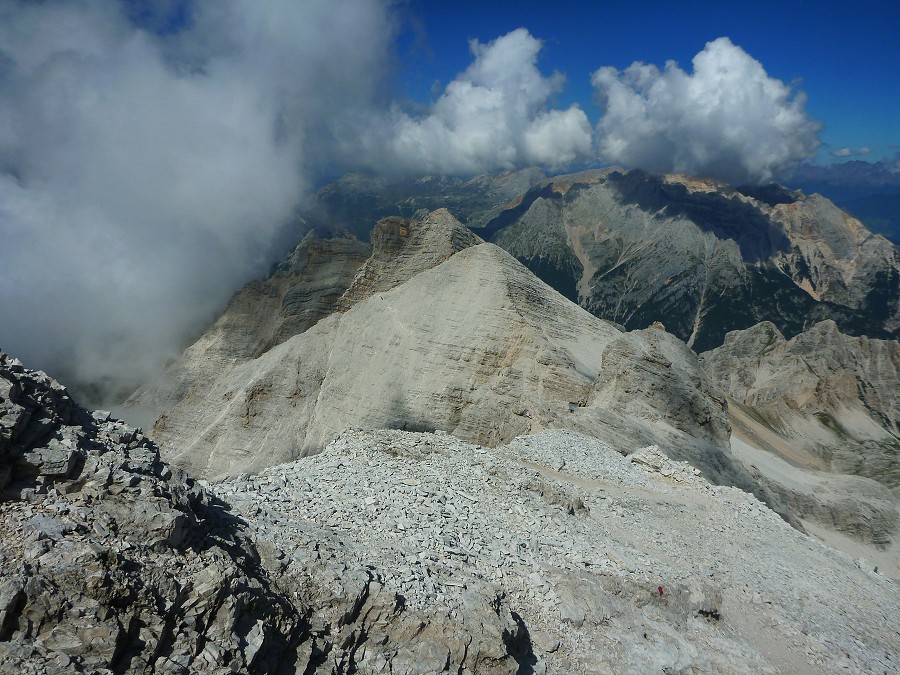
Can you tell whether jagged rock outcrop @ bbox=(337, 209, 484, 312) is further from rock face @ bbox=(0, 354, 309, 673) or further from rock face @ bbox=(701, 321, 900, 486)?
rock face @ bbox=(0, 354, 309, 673)

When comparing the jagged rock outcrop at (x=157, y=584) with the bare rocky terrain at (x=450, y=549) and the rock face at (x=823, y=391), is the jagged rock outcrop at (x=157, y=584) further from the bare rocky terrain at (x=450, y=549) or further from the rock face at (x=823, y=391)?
the rock face at (x=823, y=391)

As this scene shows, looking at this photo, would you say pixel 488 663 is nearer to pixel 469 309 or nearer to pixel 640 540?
pixel 640 540

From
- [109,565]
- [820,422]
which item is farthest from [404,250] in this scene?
[820,422]

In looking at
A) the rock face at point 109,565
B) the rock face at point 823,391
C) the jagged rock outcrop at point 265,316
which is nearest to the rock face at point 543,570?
the rock face at point 109,565

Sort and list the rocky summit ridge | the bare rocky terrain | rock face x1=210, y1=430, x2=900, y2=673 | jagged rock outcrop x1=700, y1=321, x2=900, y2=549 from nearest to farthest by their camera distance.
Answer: the rocky summit ridge
the bare rocky terrain
rock face x1=210, y1=430, x2=900, y2=673
jagged rock outcrop x1=700, y1=321, x2=900, y2=549

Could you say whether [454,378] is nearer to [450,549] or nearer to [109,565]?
[450,549]

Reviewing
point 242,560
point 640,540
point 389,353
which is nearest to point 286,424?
point 389,353

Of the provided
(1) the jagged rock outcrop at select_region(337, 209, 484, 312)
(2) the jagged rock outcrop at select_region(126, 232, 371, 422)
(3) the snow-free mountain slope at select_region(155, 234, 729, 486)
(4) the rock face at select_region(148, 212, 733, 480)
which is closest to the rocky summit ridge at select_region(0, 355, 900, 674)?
(4) the rock face at select_region(148, 212, 733, 480)
